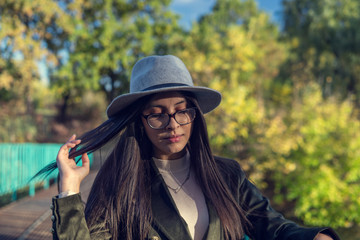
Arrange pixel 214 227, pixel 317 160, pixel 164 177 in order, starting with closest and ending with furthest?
pixel 214 227, pixel 164 177, pixel 317 160

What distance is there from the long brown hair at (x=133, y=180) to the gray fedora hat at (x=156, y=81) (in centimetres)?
7

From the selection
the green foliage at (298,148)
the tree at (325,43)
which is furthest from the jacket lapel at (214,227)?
the tree at (325,43)

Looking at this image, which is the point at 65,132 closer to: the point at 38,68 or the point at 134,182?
the point at 38,68

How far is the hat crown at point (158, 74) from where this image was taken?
72.7 inches

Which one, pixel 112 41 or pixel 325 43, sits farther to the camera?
pixel 325 43

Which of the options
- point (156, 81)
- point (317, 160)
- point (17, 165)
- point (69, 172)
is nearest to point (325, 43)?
point (317, 160)

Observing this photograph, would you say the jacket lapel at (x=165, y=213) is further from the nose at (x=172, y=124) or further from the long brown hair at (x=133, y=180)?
the nose at (x=172, y=124)

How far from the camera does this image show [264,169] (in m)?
9.57

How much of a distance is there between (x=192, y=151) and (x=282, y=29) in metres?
26.8

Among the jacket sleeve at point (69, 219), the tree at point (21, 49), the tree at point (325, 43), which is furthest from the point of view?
the tree at point (325, 43)

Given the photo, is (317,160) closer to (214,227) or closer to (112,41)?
(214,227)

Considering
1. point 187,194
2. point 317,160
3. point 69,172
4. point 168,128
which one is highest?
point 168,128

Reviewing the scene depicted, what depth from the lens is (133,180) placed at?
1.85 m

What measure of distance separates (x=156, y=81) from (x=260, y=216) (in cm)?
87
